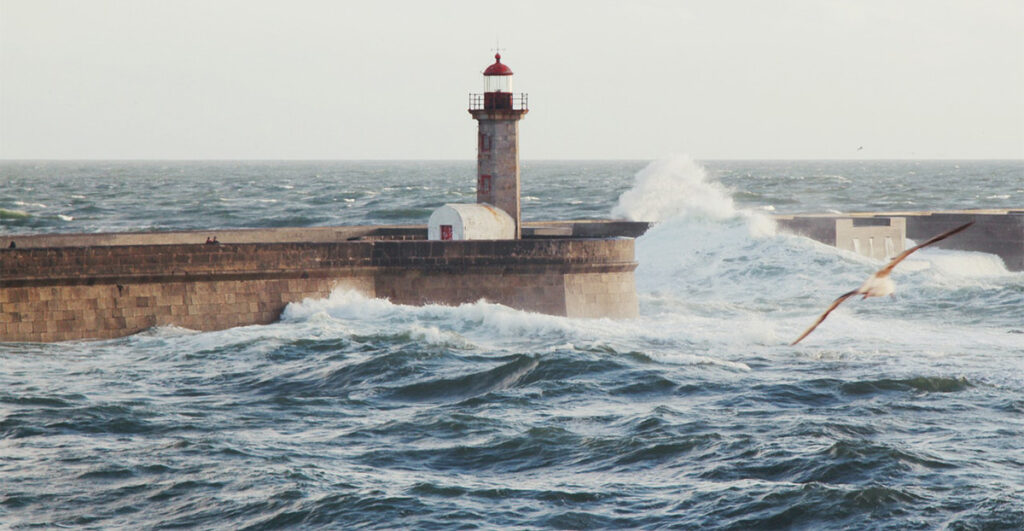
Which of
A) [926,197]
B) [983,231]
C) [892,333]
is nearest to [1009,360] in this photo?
[892,333]

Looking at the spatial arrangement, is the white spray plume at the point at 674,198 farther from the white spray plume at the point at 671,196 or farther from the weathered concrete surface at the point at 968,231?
the weathered concrete surface at the point at 968,231

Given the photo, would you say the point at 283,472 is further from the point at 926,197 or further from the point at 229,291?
the point at 926,197

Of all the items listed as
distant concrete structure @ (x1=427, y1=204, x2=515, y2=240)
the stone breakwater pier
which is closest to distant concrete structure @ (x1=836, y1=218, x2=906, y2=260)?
the stone breakwater pier

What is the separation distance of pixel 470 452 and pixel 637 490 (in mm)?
2167

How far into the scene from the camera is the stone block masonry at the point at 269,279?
788 inches

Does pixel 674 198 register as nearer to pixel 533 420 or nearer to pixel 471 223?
pixel 471 223

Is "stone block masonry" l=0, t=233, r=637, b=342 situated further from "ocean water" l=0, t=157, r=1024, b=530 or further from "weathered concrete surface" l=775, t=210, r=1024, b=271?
"weathered concrete surface" l=775, t=210, r=1024, b=271

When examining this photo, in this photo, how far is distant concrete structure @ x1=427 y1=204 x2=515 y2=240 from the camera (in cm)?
2411

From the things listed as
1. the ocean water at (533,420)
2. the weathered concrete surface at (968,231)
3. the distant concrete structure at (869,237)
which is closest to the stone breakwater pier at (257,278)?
the ocean water at (533,420)

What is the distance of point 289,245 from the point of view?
21797 millimetres

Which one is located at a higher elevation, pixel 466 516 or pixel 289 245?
pixel 289 245

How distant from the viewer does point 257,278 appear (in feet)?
70.8
